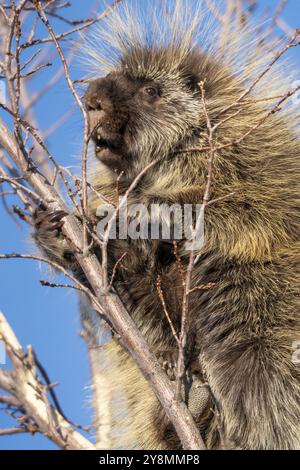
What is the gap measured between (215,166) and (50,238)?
779 millimetres

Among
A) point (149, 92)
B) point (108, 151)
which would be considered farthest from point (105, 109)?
point (149, 92)

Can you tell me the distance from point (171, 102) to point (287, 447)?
5.22 ft

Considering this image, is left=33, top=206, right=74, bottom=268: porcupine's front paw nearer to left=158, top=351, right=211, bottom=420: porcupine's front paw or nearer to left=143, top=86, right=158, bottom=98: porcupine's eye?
left=158, top=351, right=211, bottom=420: porcupine's front paw

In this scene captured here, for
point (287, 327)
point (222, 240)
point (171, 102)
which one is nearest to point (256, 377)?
point (287, 327)

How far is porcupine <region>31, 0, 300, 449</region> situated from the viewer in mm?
2678

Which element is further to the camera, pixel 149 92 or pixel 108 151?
pixel 149 92

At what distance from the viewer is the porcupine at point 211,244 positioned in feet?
8.79

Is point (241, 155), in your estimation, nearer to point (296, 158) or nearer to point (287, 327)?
point (296, 158)

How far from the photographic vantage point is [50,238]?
9.00ft

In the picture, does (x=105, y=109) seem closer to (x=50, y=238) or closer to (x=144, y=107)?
(x=144, y=107)

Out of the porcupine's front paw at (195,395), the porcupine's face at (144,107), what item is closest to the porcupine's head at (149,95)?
the porcupine's face at (144,107)

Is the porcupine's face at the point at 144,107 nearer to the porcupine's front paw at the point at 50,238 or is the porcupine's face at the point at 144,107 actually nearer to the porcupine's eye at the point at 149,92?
the porcupine's eye at the point at 149,92

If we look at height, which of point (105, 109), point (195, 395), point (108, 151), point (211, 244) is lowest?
point (195, 395)

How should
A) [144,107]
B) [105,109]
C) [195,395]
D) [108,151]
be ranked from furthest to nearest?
[144,107]
[108,151]
[105,109]
[195,395]
